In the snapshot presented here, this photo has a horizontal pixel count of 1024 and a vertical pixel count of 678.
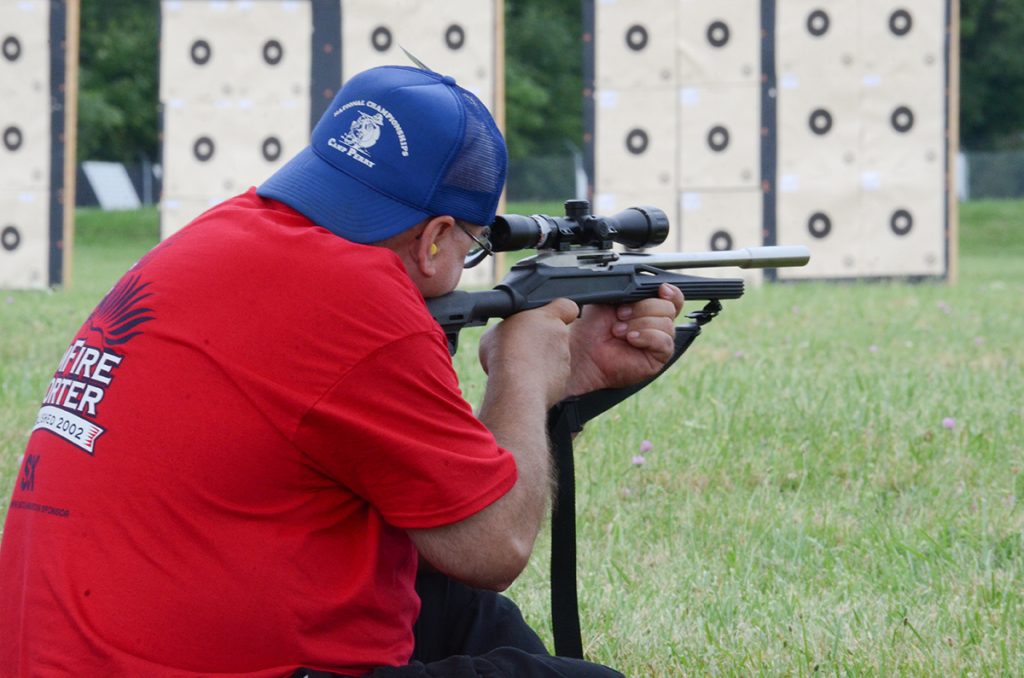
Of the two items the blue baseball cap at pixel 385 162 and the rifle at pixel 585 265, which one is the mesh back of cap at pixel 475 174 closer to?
the blue baseball cap at pixel 385 162

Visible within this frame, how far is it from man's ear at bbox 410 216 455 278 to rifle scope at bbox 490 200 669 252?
0.67ft

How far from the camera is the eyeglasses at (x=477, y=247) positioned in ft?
6.28

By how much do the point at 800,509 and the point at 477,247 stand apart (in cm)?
177

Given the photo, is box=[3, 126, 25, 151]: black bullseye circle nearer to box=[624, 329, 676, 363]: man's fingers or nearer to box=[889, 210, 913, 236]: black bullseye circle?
box=[889, 210, 913, 236]: black bullseye circle

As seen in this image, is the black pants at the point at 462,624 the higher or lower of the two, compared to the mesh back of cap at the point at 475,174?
lower

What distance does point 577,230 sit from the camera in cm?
229

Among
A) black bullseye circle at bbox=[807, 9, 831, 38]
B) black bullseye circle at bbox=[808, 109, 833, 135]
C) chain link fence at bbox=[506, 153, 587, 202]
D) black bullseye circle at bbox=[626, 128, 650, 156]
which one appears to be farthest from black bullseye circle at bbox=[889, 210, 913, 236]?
chain link fence at bbox=[506, 153, 587, 202]

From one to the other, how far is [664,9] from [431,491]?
32.4 ft

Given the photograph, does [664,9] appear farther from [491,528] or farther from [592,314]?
[491,528]

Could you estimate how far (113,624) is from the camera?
5.37 ft

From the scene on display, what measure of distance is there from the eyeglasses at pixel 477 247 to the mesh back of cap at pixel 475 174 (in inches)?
1.0

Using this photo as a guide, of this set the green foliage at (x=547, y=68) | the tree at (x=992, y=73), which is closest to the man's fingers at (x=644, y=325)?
the green foliage at (x=547, y=68)

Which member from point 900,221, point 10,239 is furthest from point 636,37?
point 10,239

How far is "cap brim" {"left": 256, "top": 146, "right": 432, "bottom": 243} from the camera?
180 cm
